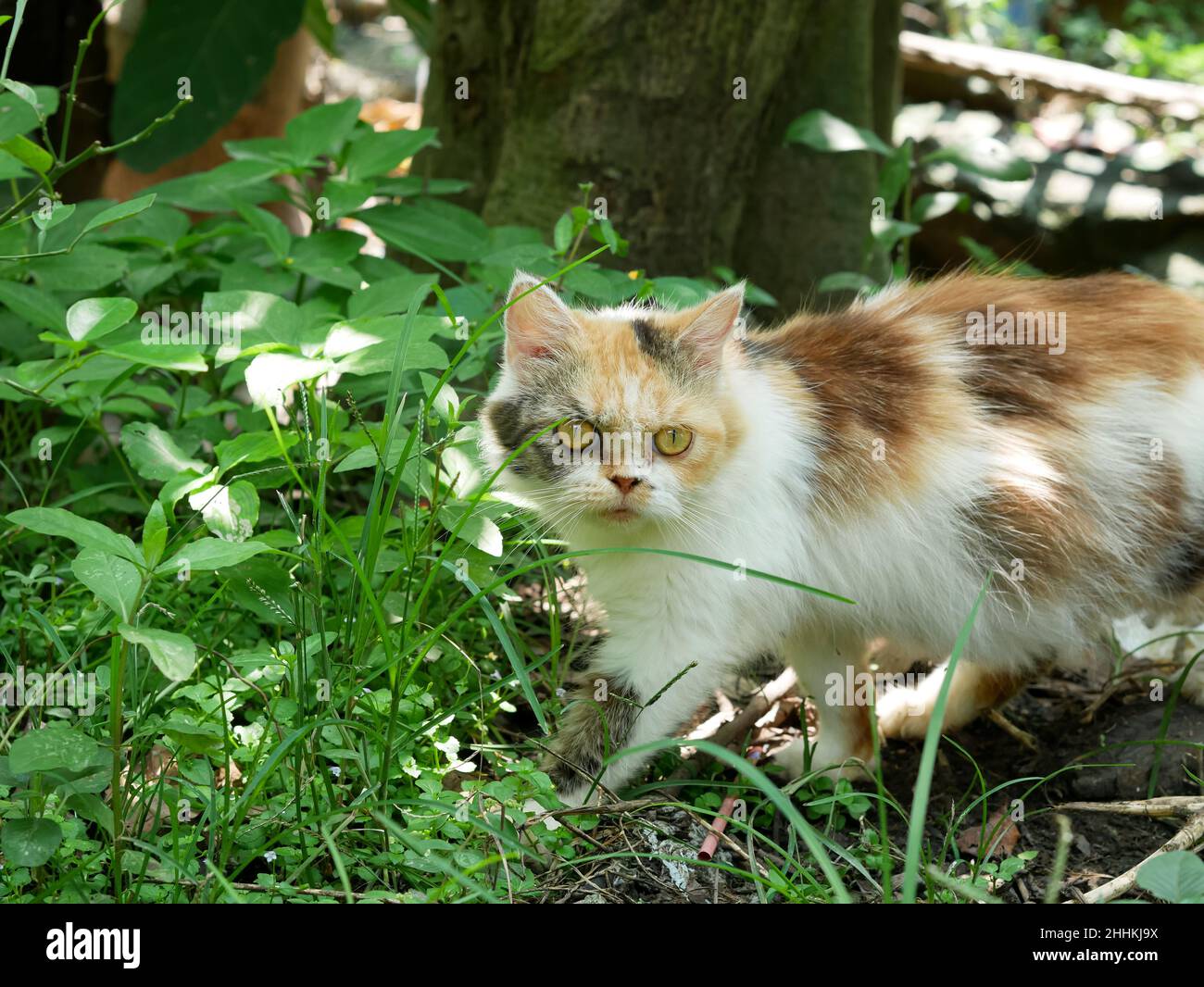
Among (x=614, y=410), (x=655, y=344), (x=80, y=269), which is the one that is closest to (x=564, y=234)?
(x=655, y=344)

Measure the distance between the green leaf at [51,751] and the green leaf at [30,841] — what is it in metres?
0.09

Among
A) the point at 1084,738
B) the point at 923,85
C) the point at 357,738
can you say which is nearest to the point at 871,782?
the point at 1084,738

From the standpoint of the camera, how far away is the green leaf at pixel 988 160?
12.2ft

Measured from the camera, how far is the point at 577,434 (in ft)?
8.11

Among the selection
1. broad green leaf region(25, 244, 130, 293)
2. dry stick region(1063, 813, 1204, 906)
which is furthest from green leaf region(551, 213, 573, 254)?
dry stick region(1063, 813, 1204, 906)

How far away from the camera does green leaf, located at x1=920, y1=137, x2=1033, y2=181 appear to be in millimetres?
3727

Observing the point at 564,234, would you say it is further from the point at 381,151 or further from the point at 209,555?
the point at 209,555

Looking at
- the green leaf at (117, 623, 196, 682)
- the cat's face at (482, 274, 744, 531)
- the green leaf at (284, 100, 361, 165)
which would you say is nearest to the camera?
the green leaf at (117, 623, 196, 682)

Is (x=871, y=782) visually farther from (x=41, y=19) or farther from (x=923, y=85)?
(x=923, y=85)

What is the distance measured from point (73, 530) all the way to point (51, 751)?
37 cm

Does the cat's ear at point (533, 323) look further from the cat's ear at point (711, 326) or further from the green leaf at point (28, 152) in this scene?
the green leaf at point (28, 152)

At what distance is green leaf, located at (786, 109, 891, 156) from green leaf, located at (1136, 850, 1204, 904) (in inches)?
93.4

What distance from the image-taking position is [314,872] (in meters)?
2.11

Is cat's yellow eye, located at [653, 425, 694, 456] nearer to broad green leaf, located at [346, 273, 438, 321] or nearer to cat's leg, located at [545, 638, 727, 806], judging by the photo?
cat's leg, located at [545, 638, 727, 806]
